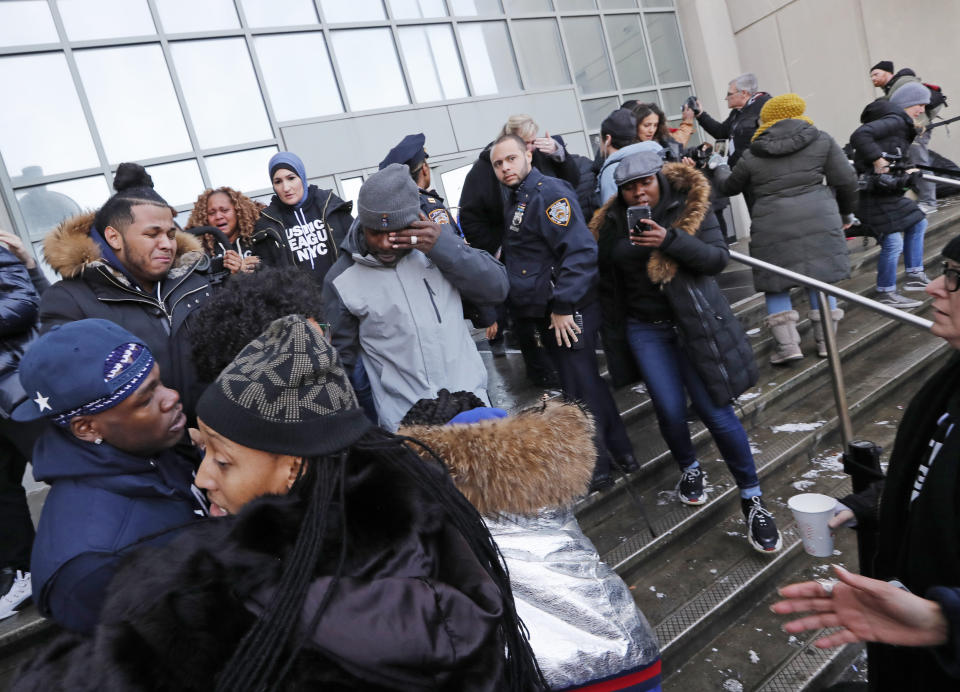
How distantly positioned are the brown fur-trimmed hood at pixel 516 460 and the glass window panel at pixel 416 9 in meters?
7.70

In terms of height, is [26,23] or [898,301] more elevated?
[26,23]

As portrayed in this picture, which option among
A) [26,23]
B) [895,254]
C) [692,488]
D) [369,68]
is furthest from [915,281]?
[26,23]

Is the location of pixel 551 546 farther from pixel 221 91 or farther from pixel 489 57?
pixel 489 57

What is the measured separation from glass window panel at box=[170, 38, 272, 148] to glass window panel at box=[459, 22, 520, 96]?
297cm

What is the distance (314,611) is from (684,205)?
2776 mm

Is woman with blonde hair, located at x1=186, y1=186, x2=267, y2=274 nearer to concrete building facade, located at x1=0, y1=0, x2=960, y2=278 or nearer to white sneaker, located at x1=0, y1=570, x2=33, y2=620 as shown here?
white sneaker, located at x1=0, y1=570, x2=33, y2=620

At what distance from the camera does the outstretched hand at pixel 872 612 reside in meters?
1.18

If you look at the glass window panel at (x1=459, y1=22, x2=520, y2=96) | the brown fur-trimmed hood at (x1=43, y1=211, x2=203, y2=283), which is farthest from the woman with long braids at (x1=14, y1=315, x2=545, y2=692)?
the glass window panel at (x1=459, y1=22, x2=520, y2=96)

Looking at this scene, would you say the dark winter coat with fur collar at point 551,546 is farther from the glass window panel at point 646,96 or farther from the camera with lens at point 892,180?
the glass window panel at point 646,96

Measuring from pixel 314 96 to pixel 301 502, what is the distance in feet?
23.1

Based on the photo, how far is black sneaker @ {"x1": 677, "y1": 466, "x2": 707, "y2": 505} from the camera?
10.8ft

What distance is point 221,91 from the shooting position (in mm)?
6535

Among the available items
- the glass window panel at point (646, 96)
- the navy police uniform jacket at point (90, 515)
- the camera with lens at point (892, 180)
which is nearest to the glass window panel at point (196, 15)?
the glass window panel at point (646, 96)

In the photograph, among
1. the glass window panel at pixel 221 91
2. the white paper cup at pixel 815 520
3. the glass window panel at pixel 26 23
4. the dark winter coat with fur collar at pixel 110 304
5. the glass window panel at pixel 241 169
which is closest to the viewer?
the white paper cup at pixel 815 520
